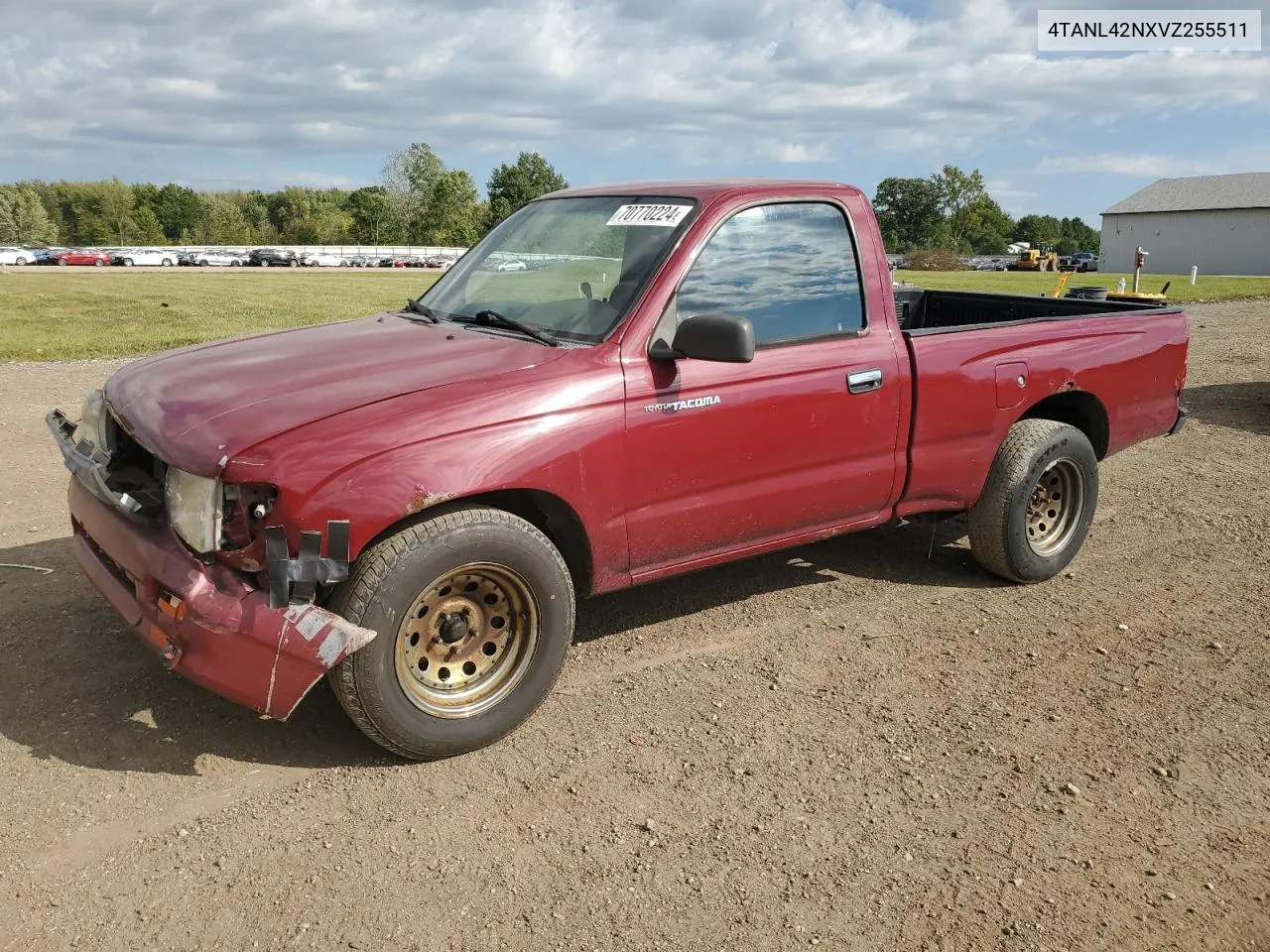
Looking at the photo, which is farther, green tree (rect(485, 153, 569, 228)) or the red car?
green tree (rect(485, 153, 569, 228))

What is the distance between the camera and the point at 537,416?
354 centimetres

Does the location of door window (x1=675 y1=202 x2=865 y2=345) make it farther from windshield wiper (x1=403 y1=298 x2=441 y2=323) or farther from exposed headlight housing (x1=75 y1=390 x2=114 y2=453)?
exposed headlight housing (x1=75 y1=390 x2=114 y2=453)

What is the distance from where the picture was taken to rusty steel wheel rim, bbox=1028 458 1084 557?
17.7 feet

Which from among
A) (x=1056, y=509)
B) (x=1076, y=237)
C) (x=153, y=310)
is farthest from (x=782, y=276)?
(x=1076, y=237)

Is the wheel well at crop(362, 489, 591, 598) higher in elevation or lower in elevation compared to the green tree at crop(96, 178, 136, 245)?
lower

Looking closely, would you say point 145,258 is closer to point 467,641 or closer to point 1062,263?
point 1062,263

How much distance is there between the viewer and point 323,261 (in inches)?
2756

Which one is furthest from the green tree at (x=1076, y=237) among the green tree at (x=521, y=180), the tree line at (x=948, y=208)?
the green tree at (x=521, y=180)

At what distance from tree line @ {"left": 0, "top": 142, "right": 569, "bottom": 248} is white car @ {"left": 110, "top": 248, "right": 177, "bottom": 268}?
2524 cm

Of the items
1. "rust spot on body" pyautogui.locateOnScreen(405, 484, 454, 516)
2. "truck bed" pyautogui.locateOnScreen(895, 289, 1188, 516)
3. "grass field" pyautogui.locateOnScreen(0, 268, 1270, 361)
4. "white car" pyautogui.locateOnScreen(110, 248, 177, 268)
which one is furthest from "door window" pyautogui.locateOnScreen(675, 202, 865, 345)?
"white car" pyautogui.locateOnScreen(110, 248, 177, 268)

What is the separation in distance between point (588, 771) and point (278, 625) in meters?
1.13

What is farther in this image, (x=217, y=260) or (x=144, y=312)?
(x=217, y=260)

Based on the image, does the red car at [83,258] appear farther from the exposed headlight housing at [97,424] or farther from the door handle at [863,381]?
the door handle at [863,381]

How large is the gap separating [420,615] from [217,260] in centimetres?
6815
